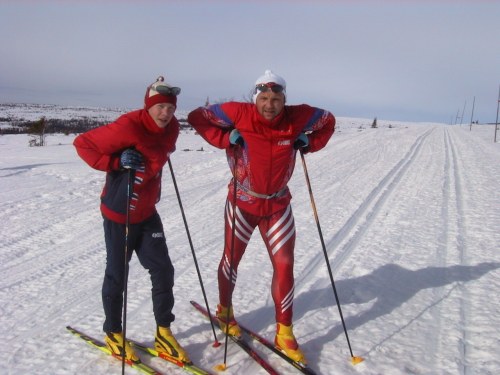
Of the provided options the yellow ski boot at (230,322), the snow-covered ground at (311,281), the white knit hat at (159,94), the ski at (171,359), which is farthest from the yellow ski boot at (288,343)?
the white knit hat at (159,94)

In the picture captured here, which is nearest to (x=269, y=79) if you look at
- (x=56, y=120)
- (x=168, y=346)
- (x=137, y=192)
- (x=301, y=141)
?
(x=301, y=141)

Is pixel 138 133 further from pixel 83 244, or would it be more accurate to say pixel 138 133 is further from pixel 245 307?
pixel 83 244

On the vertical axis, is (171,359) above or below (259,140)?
below


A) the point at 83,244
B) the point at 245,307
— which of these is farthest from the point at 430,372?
the point at 83,244

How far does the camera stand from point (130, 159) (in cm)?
299

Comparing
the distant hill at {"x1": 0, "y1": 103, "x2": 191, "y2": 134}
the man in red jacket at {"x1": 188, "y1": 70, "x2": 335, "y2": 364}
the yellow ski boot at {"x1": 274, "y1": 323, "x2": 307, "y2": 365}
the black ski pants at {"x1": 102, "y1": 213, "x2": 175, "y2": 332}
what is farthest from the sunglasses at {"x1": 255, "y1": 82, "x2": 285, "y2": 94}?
the distant hill at {"x1": 0, "y1": 103, "x2": 191, "y2": 134}

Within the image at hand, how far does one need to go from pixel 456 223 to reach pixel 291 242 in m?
5.27

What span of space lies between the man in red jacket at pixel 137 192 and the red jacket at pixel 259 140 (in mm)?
348

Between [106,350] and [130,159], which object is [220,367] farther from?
[130,159]

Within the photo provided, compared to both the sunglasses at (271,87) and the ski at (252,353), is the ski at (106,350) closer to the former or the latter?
the ski at (252,353)

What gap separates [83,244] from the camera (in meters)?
6.21

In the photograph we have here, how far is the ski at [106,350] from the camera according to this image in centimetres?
327

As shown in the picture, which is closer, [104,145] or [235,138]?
[104,145]

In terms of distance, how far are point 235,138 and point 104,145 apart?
1.01m
